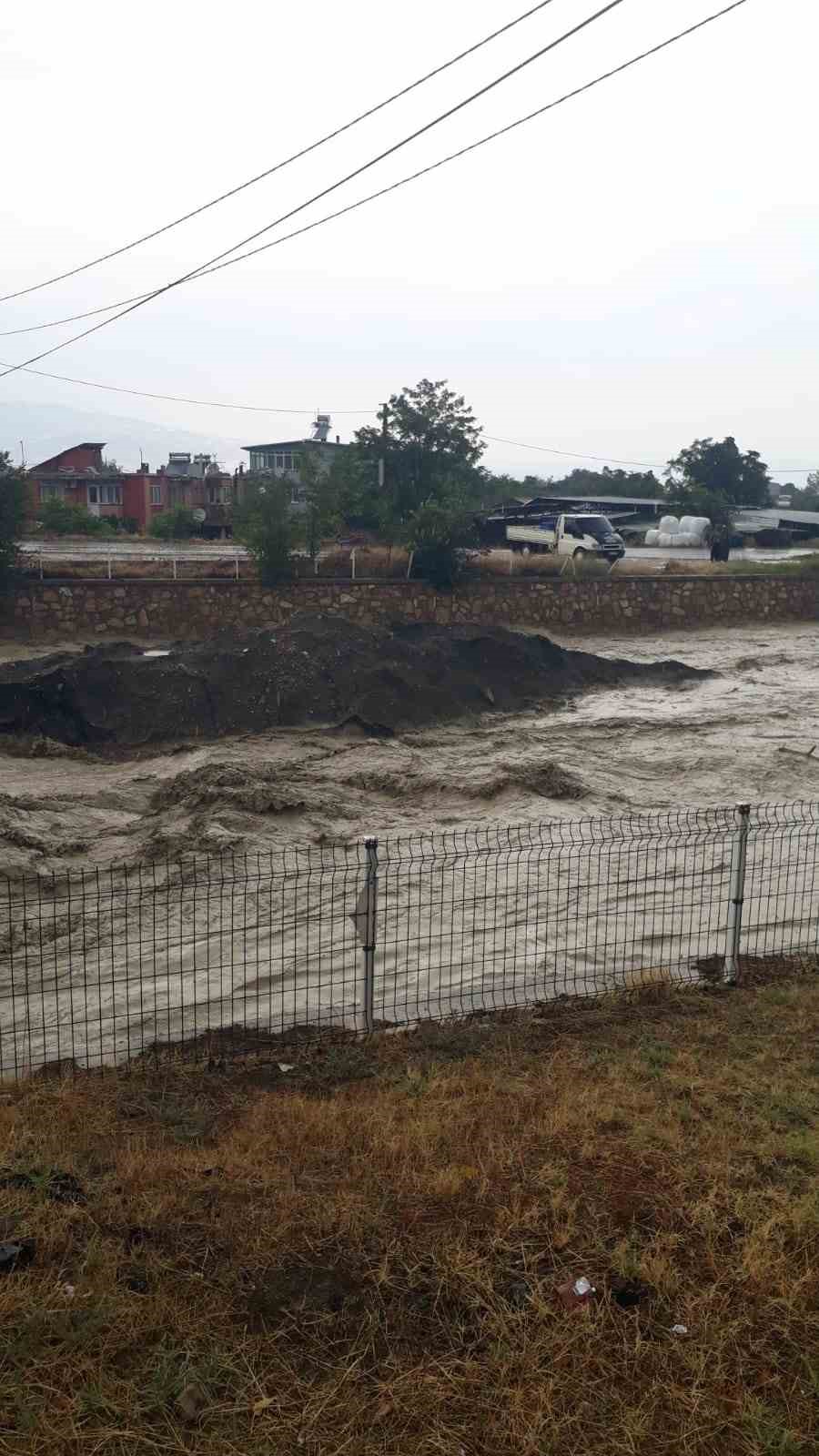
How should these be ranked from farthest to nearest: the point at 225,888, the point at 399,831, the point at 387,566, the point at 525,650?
the point at 387,566, the point at 525,650, the point at 399,831, the point at 225,888

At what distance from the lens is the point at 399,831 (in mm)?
13805

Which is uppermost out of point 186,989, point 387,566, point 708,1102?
point 387,566

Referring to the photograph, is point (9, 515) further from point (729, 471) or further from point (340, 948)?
point (729, 471)

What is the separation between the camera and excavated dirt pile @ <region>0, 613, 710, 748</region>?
18031mm

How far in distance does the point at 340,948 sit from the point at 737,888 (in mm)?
3616

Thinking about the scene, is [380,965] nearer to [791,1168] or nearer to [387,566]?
[791,1168]

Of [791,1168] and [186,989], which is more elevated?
[791,1168]

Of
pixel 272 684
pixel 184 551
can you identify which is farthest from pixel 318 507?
pixel 272 684

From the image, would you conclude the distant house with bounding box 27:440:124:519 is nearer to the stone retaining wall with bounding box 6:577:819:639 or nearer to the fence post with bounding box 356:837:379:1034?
the stone retaining wall with bounding box 6:577:819:639

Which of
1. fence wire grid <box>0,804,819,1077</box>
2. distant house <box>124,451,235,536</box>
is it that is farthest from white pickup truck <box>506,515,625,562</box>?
fence wire grid <box>0,804,819,1077</box>

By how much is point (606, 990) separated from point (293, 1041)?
2297mm

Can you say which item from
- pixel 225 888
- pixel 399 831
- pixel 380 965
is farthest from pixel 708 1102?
pixel 399 831

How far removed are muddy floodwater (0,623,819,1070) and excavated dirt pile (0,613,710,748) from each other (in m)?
0.63

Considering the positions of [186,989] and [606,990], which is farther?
[186,989]
